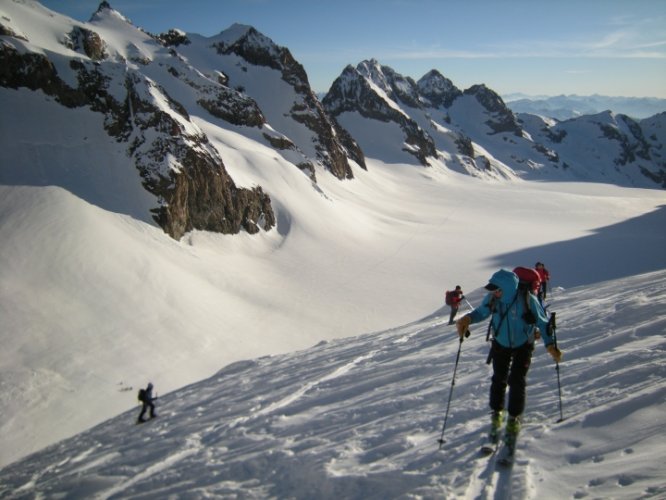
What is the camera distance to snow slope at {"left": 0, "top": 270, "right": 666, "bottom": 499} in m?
4.76

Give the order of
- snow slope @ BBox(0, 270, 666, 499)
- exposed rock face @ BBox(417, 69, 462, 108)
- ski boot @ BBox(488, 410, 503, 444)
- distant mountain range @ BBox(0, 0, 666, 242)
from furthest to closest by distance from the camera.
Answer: exposed rock face @ BBox(417, 69, 462, 108) → distant mountain range @ BBox(0, 0, 666, 242) → ski boot @ BBox(488, 410, 503, 444) → snow slope @ BBox(0, 270, 666, 499)

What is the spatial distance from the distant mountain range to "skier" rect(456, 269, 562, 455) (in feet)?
93.4

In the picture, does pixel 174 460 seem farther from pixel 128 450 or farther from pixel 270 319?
pixel 270 319

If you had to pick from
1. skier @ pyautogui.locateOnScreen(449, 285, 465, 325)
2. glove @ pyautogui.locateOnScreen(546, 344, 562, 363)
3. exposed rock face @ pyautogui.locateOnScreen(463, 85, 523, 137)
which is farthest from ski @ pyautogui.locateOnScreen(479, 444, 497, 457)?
exposed rock face @ pyautogui.locateOnScreen(463, 85, 523, 137)

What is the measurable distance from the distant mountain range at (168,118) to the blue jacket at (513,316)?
28445mm

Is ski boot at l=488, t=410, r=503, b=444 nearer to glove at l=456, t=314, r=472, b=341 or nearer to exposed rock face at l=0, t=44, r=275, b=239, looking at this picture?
glove at l=456, t=314, r=472, b=341

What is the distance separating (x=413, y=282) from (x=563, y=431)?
90.9 ft

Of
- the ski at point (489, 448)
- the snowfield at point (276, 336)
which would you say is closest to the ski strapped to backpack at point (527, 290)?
the ski at point (489, 448)

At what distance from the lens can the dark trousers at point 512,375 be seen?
523cm

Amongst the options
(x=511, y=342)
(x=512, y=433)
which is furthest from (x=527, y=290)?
(x=512, y=433)

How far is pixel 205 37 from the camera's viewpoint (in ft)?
281

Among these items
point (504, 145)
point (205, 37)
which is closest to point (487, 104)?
point (504, 145)

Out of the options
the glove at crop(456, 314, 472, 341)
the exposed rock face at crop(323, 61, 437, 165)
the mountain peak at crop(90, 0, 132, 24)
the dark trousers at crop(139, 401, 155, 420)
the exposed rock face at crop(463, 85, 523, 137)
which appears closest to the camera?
the glove at crop(456, 314, 472, 341)

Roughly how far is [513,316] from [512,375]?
0.80 metres
